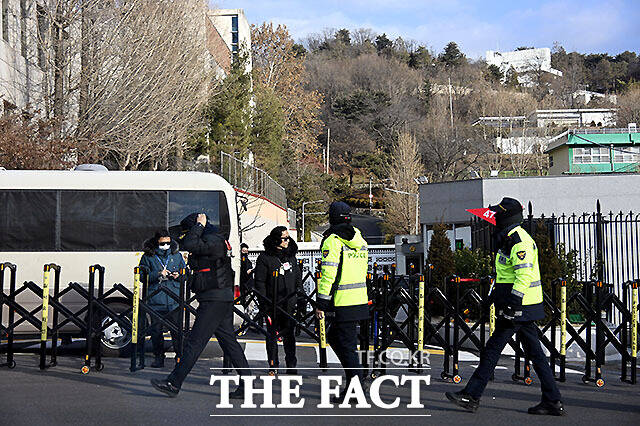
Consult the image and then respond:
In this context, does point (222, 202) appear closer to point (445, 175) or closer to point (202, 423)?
point (202, 423)

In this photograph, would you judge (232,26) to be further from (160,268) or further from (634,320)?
(634,320)

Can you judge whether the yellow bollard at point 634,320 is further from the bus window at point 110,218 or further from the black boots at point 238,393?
the bus window at point 110,218

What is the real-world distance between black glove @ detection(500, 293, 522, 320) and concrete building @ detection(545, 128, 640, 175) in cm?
4840

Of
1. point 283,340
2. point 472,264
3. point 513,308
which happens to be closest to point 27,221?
point 283,340

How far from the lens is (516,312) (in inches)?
294

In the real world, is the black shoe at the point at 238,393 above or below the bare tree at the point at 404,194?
below

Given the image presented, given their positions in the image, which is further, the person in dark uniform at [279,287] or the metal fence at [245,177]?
the metal fence at [245,177]

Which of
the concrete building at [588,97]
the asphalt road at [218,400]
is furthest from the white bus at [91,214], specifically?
the concrete building at [588,97]

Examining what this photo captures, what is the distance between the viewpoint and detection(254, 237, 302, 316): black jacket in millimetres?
10227

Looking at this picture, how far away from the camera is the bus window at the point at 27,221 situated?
13.1 metres

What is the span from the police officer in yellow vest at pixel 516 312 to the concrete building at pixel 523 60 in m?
132

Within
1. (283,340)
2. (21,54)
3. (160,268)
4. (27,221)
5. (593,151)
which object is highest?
(593,151)

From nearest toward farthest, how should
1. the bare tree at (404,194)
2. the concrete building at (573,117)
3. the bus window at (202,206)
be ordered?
the bus window at (202,206), the bare tree at (404,194), the concrete building at (573,117)

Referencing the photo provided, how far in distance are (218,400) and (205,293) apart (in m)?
1.14
